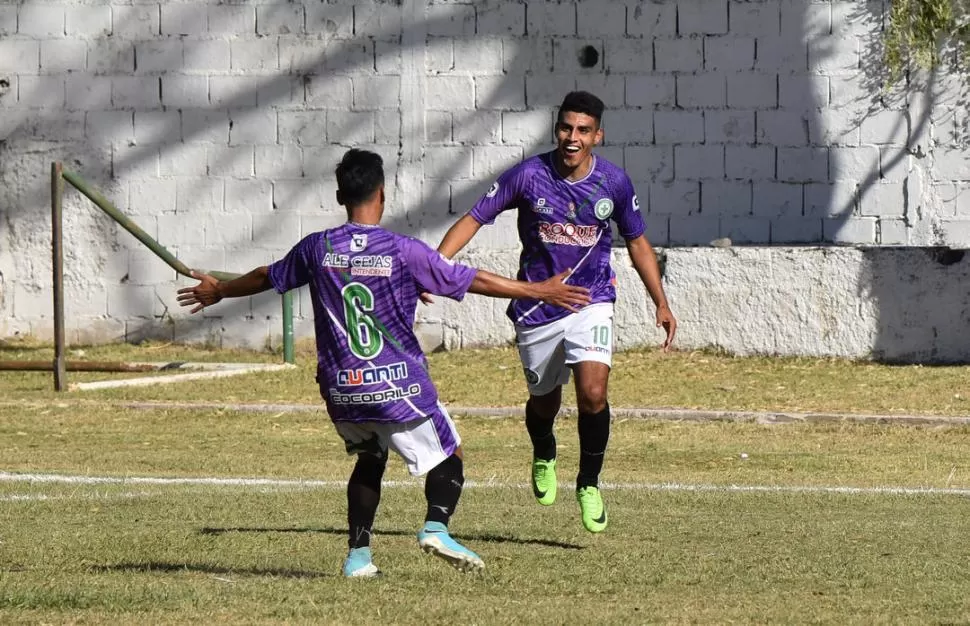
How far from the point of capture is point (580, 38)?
16.7m

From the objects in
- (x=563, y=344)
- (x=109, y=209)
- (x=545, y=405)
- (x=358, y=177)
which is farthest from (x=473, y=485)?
(x=109, y=209)

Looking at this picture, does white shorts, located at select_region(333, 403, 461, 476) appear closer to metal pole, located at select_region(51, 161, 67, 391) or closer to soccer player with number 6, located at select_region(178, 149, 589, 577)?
soccer player with number 6, located at select_region(178, 149, 589, 577)

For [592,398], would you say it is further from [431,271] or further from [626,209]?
[431,271]

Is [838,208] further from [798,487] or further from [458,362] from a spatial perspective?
[798,487]

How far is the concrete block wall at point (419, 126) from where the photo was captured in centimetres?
1645

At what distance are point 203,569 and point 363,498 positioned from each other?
2.27ft

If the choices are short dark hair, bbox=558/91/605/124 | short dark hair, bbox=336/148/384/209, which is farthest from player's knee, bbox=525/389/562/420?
short dark hair, bbox=336/148/384/209

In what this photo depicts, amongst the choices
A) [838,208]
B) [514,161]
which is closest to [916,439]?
[838,208]

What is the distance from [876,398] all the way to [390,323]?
28.2 ft

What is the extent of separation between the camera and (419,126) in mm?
16984

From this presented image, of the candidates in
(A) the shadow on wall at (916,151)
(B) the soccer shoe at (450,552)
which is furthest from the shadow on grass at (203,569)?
(A) the shadow on wall at (916,151)

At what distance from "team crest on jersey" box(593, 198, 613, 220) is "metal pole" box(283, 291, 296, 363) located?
834cm

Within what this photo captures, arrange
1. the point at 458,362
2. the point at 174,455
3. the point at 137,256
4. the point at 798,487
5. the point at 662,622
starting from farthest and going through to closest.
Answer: the point at 137,256
the point at 458,362
the point at 174,455
the point at 798,487
the point at 662,622

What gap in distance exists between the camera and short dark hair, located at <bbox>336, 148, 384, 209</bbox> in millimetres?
6266
